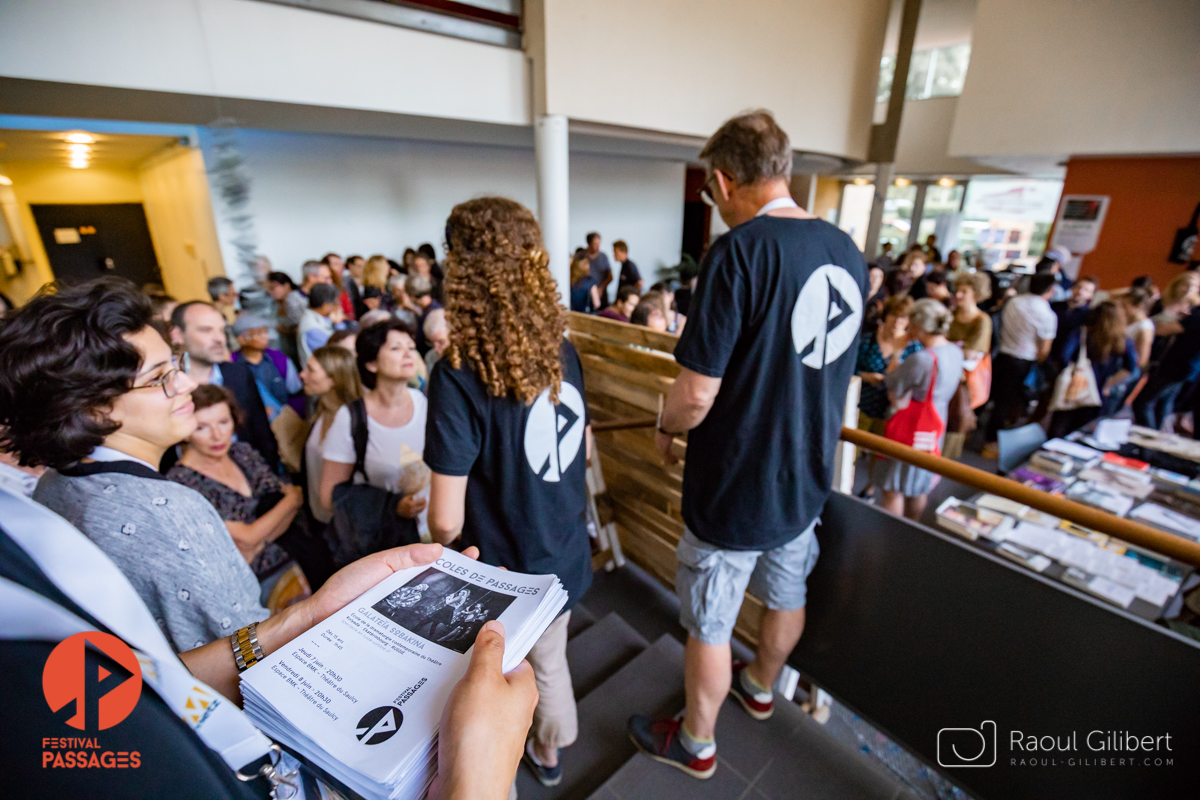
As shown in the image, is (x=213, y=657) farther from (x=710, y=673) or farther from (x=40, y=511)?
(x=710, y=673)

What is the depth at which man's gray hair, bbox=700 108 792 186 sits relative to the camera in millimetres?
1481

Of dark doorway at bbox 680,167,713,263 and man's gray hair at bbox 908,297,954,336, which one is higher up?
dark doorway at bbox 680,167,713,263

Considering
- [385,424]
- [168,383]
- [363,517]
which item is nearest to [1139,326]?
[385,424]

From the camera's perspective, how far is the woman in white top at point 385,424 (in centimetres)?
198

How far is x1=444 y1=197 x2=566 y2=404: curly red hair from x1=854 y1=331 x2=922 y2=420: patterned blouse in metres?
2.62

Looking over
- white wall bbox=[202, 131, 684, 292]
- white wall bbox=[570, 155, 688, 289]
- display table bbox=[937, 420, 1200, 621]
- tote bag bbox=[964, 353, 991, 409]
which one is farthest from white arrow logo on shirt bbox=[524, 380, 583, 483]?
white wall bbox=[570, 155, 688, 289]

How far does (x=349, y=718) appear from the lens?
2.14 feet

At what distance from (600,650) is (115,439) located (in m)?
2.14

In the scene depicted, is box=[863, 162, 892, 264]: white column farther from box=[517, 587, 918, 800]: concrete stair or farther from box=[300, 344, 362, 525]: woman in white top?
box=[300, 344, 362, 525]: woman in white top

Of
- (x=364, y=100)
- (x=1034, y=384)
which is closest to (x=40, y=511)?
(x=364, y=100)

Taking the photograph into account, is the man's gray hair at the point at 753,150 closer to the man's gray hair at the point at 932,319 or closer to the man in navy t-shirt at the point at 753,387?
the man in navy t-shirt at the point at 753,387

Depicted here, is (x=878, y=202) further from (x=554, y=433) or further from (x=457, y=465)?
(x=457, y=465)

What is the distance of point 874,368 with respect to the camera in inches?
153

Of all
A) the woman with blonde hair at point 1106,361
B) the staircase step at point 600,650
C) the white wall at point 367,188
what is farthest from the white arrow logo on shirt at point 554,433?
the woman with blonde hair at point 1106,361
